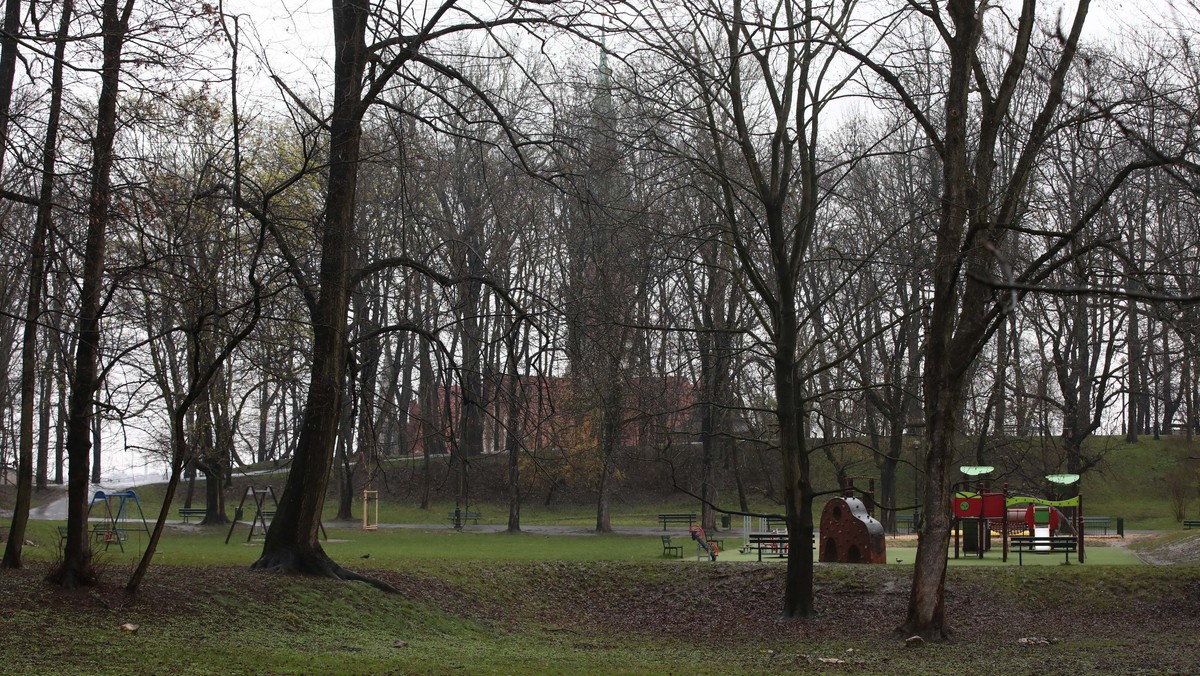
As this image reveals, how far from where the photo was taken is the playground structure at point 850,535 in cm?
2008

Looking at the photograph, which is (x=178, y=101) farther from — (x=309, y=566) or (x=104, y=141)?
(x=309, y=566)

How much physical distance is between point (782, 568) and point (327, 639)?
982 cm

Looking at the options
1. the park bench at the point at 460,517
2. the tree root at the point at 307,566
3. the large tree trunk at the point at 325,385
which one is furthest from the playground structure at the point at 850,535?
the park bench at the point at 460,517

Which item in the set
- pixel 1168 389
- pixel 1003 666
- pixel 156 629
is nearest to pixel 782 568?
pixel 1003 666

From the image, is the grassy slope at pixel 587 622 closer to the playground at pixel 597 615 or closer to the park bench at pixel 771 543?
the playground at pixel 597 615

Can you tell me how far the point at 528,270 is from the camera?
39.2 m

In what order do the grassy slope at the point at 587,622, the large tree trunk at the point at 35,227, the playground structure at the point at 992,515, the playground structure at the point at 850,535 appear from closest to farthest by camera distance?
1. the large tree trunk at the point at 35,227
2. the grassy slope at the point at 587,622
3. the playground structure at the point at 850,535
4. the playground structure at the point at 992,515

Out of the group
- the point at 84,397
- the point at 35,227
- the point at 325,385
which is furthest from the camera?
the point at 325,385

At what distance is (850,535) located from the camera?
66.6 feet

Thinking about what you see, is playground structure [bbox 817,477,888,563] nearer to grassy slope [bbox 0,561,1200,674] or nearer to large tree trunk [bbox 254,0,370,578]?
grassy slope [bbox 0,561,1200,674]

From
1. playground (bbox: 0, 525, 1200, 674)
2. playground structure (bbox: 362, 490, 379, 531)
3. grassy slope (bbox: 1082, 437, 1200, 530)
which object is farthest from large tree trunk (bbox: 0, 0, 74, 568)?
grassy slope (bbox: 1082, 437, 1200, 530)

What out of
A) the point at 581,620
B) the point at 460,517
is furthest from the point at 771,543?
the point at 460,517

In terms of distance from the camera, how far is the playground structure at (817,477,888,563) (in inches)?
790

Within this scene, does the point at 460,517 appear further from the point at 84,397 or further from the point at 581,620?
the point at 84,397
